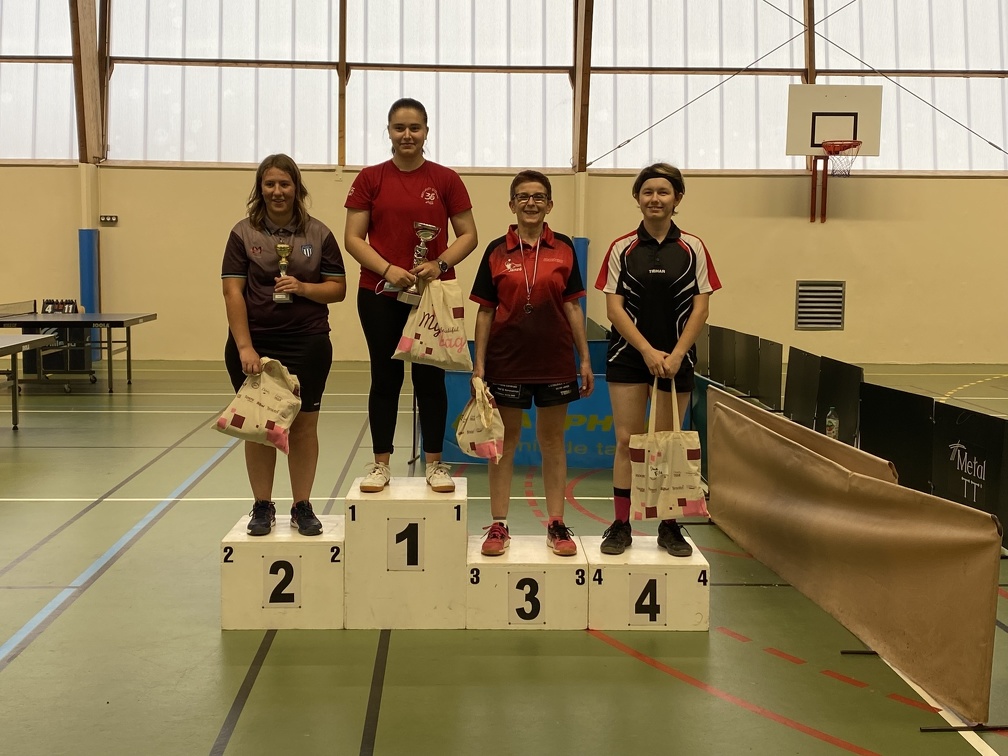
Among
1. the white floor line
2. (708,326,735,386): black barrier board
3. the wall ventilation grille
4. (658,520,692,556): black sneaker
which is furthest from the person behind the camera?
the wall ventilation grille

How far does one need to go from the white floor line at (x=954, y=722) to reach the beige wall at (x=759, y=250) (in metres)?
10.4

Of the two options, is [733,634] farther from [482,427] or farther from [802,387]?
[802,387]

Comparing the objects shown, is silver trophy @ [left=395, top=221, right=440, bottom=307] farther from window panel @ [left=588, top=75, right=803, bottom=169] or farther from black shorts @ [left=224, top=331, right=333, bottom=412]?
window panel @ [left=588, top=75, right=803, bottom=169]

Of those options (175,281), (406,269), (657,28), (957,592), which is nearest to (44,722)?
(406,269)

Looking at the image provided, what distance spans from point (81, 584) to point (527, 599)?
2027 millimetres

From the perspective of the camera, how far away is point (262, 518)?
387 cm

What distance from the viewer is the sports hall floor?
290 cm

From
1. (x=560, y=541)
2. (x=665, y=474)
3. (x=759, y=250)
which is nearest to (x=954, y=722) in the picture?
(x=665, y=474)

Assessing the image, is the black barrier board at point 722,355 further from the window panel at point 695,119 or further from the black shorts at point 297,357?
the window panel at point 695,119

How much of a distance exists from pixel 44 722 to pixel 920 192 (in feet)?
43.1

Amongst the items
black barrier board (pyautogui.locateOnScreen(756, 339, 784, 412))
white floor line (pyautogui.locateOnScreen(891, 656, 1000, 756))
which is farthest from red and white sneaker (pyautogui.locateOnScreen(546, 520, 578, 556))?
black barrier board (pyautogui.locateOnScreen(756, 339, 784, 412))

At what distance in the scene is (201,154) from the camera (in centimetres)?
1352

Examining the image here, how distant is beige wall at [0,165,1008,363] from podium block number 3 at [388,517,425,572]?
980cm

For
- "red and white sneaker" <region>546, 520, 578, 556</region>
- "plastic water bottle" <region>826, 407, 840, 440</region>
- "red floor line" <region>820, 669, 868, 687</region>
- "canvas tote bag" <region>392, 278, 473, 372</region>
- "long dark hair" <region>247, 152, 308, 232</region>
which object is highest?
"long dark hair" <region>247, 152, 308, 232</region>
